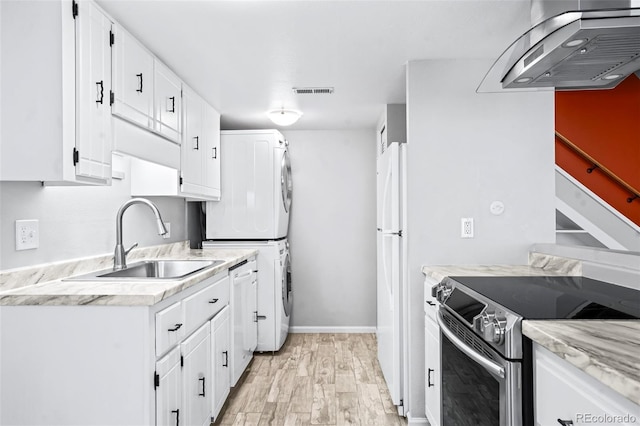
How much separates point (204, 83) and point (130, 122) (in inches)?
39.1

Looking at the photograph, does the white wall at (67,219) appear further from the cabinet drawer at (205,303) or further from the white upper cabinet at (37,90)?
the cabinet drawer at (205,303)

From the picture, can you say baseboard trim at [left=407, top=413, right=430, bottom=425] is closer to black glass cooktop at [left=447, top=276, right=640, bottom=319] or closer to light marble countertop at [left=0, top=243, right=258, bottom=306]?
black glass cooktop at [left=447, top=276, right=640, bottom=319]

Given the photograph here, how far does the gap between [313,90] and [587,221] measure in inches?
84.9

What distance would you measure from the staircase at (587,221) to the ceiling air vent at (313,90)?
192cm

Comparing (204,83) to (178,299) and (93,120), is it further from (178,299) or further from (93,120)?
(178,299)

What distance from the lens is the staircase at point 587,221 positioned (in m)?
2.45

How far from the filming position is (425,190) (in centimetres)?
265

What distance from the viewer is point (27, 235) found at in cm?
192

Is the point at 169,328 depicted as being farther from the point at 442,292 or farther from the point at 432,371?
the point at 432,371

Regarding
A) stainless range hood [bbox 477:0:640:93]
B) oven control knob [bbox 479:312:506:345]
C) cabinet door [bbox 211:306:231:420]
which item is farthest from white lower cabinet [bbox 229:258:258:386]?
stainless range hood [bbox 477:0:640:93]

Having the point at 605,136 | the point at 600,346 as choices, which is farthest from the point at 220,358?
the point at 605,136

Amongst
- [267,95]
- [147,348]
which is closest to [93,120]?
[147,348]

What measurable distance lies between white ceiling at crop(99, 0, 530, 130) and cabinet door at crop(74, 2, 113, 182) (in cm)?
13

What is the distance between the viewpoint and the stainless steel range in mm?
1308
